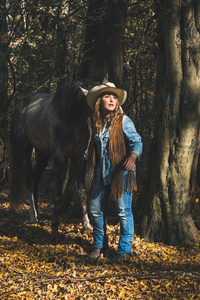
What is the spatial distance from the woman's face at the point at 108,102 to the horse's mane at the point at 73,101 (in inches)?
23.6

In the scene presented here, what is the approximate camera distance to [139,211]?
5246 millimetres

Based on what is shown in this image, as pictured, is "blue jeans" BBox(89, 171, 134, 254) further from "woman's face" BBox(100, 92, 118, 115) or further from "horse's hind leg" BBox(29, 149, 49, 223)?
"horse's hind leg" BBox(29, 149, 49, 223)

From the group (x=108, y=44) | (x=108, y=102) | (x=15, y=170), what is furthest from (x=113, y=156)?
(x=15, y=170)

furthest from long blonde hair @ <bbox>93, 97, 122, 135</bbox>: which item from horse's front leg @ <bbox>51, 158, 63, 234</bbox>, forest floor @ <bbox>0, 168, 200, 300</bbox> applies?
forest floor @ <bbox>0, 168, 200, 300</bbox>

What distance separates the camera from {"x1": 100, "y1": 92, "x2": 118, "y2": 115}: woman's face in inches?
154

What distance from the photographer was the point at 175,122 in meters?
4.69

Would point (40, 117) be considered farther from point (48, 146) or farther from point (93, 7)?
point (93, 7)

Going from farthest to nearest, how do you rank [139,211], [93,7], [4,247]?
1. [93,7]
2. [139,211]
3. [4,247]

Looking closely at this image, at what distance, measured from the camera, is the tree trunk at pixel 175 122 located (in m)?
4.60

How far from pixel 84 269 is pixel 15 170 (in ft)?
9.00

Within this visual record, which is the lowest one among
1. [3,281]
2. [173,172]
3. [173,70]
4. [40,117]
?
[3,281]

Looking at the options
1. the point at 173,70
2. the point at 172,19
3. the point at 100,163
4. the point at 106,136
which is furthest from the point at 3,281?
the point at 172,19

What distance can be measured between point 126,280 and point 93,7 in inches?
171

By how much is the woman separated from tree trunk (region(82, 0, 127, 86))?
1628mm
